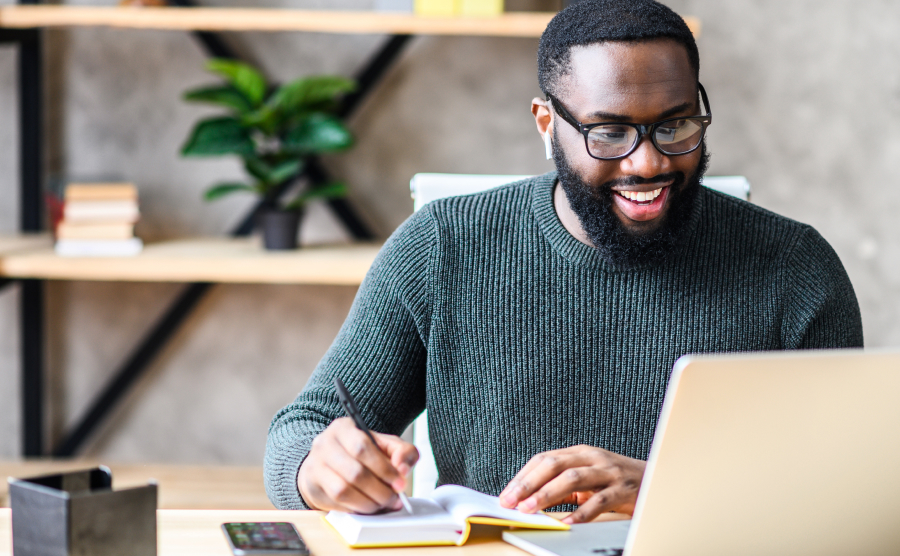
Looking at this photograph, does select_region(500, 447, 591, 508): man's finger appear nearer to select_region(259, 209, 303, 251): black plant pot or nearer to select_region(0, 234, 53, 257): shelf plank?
select_region(259, 209, 303, 251): black plant pot

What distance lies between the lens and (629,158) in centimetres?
95

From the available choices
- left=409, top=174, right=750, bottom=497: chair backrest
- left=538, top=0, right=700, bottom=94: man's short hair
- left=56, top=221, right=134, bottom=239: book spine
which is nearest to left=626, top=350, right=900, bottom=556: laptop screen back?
left=538, top=0, right=700, bottom=94: man's short hair

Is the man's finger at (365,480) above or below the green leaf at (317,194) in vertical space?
above

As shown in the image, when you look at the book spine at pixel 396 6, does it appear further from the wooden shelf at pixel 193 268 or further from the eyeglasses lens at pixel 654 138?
the eyeglasses lens at pixel 654 138

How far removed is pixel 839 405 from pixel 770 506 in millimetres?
86

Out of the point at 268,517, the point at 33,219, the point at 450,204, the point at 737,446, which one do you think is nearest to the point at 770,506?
the point at 737,446

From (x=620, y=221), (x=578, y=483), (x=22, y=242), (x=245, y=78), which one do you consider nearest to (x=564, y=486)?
(x=578, y=483)

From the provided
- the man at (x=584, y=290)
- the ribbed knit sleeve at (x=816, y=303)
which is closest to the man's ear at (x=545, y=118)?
the man at (x=584, y=290)

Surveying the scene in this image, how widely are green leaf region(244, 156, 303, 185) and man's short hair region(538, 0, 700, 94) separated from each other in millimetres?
829

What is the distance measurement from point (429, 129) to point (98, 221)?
78 centimetres

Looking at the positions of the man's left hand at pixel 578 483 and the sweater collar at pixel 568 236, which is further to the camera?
the sweater collar at pixel 568 236

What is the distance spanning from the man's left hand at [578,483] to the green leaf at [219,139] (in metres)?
1.16

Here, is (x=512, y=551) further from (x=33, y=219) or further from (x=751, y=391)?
(x=33, y=219)

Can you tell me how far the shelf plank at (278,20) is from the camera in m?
1.71
